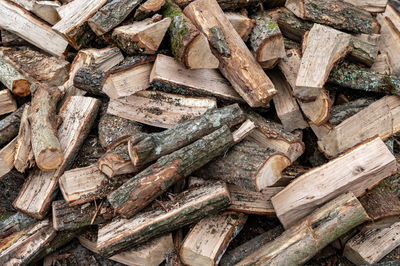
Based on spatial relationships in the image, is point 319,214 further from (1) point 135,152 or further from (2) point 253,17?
(2) point 253,17

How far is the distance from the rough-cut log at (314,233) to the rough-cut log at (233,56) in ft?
3.68

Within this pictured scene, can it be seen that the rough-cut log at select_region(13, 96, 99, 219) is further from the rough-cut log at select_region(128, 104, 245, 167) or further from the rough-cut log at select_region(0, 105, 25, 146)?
the rough-cut log at select_region(128, 104, 245, 167)

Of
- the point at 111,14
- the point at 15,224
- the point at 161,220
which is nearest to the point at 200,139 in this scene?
the point at 161,220

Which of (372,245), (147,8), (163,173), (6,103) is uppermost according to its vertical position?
(147,8)

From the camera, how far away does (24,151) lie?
3.55 meters

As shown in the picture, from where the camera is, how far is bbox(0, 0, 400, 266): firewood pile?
3.16 metres

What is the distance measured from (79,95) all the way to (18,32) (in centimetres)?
111

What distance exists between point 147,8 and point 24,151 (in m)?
1.78

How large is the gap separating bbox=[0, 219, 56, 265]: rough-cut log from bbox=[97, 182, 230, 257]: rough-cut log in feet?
1.79

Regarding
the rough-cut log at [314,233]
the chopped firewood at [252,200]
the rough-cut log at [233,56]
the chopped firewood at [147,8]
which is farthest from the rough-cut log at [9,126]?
the rough-cut log at [314,233]

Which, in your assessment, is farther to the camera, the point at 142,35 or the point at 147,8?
the point at 147,8

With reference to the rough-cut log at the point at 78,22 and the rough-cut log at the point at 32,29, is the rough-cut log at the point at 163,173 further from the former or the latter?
the rough-cut log at the point at 32,29

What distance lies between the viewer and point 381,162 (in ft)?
10.3

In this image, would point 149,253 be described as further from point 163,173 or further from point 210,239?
point 163,173
